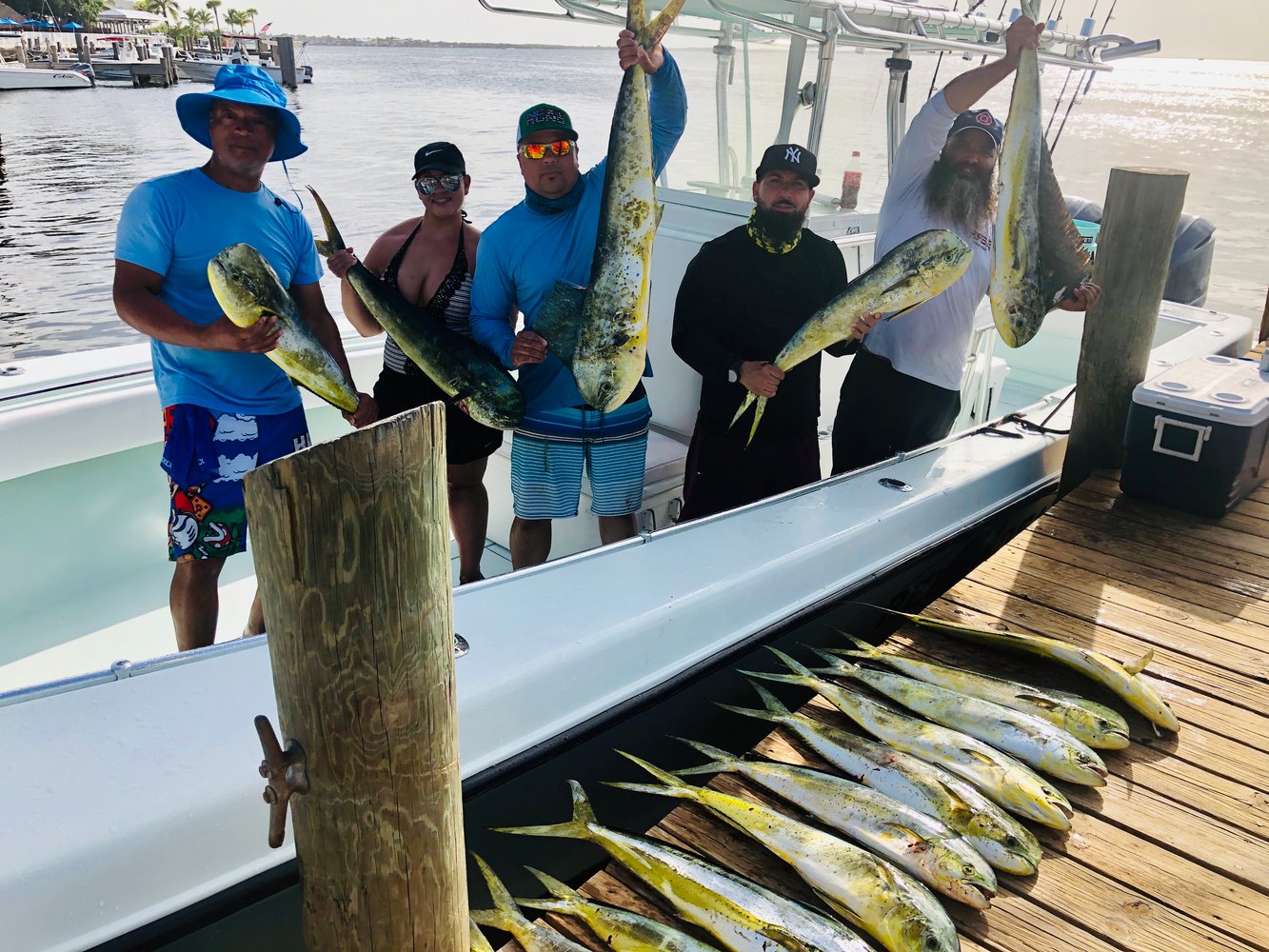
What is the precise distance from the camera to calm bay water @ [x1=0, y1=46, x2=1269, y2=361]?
13.4 ft

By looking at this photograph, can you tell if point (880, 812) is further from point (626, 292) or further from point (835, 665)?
point (626, 292)

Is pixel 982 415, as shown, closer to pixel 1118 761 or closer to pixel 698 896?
pixel 1118 761

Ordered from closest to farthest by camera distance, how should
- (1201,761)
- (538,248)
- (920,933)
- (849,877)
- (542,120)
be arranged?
(920,933), (849,877), (1201,761), (542,120), (538,248)

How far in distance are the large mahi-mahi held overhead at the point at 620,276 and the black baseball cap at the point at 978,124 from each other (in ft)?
4.04

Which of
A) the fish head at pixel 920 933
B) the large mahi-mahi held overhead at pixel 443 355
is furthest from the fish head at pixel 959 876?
the large mahi-mahi held overhead at pixel 443 355

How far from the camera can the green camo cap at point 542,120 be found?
8.71ft

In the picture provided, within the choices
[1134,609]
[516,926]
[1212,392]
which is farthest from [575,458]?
[1212,392]

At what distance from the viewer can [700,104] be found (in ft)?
13.6

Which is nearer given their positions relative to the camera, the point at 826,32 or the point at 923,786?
the point at 923,786

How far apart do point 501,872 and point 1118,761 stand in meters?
1.58

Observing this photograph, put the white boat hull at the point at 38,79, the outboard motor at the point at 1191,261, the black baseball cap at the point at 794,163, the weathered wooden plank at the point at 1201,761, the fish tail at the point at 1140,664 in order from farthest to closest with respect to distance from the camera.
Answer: the white boat hull at the point at 38,79 < the outboard motor at the point at 1191,261 < the black baseball cap at the point at 794,163 < the fish tail at the point at 1140,664 < the weathered wooden plank at the point at 1201,761

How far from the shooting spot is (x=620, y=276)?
8.18 ft

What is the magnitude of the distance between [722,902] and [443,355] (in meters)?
1.65

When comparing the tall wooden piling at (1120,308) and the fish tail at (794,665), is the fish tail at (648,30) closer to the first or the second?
the fish tail at (794,665)
